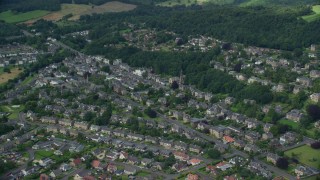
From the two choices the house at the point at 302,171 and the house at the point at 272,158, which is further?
the house at the point at 272,158

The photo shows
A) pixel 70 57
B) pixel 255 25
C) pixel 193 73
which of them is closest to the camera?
pixel 193 73

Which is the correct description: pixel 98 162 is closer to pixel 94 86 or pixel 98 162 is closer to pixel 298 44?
pixel 94 86

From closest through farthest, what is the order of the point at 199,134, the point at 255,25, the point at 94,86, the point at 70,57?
the point at 199,134 < the point at 94,86 < the point at 70,57 < the point at 255,25

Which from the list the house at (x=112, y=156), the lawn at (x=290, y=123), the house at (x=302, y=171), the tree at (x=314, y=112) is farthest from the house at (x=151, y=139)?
the tree at (x=314, y=112)

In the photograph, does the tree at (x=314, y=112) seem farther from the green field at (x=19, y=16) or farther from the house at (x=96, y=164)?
the green field at (x=19, y=16)

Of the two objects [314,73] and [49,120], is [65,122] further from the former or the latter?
[314,73]

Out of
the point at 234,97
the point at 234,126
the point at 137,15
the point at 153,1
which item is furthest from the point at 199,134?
the point at 153,1
